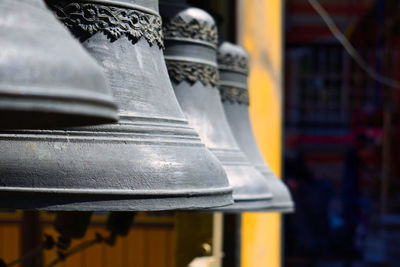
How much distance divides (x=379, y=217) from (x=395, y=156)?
8.64ft

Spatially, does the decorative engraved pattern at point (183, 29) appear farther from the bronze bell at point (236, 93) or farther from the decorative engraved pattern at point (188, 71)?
the bronze bell at point (236, 93)

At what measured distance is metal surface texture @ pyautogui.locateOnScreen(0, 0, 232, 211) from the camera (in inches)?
40.1

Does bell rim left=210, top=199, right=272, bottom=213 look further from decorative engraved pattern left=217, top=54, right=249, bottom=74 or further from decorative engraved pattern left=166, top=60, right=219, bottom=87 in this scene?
decorative engraved pattern left=217, top=54, right=249, bottom=74

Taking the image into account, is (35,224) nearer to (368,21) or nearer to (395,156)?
(368,21)

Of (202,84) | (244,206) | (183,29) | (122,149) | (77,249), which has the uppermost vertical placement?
(183,29)

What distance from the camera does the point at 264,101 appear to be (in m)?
2.91

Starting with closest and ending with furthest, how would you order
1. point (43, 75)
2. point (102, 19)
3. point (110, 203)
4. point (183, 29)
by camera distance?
1. point (43, 75)
2. point (110, 203)
3. point (102, 19)
4. point (183, 29)

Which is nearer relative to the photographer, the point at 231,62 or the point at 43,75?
the point at 43,75

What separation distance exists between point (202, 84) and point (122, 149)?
0.63 meters

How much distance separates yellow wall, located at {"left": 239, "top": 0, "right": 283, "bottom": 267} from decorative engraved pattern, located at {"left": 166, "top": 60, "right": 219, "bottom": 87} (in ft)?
3.59

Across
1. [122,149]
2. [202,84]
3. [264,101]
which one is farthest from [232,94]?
[122,149]

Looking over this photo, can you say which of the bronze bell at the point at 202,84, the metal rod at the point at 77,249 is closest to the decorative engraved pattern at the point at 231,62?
the bronze bell at the point at 202,84

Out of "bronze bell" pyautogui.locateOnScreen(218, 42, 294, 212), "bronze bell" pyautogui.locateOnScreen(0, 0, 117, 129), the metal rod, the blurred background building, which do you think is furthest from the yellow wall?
the blurred background building

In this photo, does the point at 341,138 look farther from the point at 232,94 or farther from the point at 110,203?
the point at 110,203
